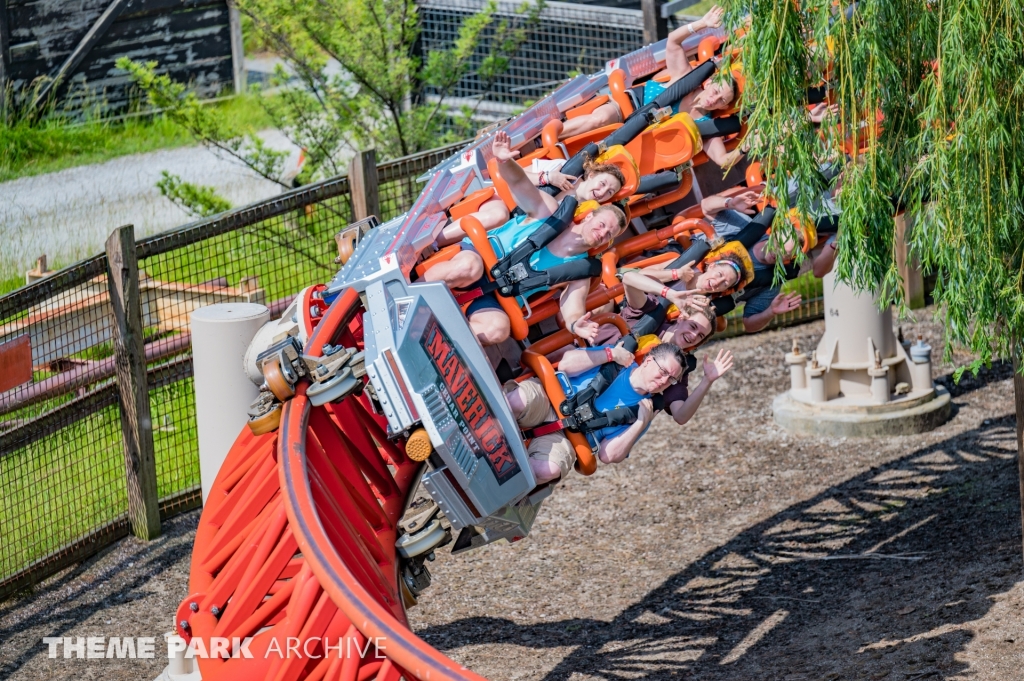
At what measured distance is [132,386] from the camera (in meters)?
9.18

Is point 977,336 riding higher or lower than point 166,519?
higher

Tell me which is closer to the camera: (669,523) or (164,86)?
(669,523)

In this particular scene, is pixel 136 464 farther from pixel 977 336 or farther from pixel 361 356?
pixel 977 336

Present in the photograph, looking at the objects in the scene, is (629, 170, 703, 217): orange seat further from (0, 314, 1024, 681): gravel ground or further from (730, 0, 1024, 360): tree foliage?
(0, 314, 1024, 681): gravel ground

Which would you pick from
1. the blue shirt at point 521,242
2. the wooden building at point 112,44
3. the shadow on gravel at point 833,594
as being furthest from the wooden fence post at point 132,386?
the wooden building at point 112,44

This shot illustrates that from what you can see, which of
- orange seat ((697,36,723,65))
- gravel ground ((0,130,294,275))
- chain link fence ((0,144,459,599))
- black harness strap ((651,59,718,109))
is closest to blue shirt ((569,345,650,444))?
black harness strap ((651,59,718,109))

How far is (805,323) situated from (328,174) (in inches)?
197

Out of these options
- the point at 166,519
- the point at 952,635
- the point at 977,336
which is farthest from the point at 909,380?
the point at 166,519

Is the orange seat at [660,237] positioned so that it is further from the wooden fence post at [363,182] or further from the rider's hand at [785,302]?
the wooden fence post at [363,182]

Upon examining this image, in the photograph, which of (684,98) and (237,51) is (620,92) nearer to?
(684,98)

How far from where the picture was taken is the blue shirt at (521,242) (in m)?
6.81

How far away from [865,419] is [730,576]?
237 centimetres

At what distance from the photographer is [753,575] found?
8.71 m

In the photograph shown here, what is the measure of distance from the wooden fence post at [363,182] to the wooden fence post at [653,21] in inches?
168
